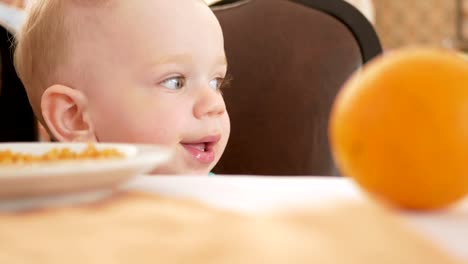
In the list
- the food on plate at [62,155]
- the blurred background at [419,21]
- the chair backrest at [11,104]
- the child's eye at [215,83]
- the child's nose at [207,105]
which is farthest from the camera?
the blurred background at [419,21]

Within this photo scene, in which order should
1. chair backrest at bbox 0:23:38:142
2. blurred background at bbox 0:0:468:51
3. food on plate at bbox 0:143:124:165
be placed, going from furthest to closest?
blurred background at bbox 0:0:468:51 → chair backrest at bbox 0:23:38:142 → food on plate at bbox 0:143:124:165

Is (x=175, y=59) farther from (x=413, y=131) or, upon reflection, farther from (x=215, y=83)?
(x=413, y=131)

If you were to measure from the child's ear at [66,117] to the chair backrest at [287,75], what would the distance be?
408 millimetres

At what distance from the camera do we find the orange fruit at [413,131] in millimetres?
381

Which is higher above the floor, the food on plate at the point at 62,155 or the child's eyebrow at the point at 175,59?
the child's eyebrow at the point at 175,59

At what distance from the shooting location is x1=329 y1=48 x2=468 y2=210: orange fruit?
0.38 meters

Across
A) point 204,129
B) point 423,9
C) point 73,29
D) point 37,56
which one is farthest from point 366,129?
point 423,9

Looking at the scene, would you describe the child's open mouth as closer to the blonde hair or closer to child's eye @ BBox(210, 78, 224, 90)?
child's eye @ BBox(210, 78, 224, 90)

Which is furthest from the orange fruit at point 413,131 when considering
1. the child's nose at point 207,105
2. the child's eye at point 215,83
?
the child's eye at point 215,83

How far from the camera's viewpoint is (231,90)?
1.53 meters

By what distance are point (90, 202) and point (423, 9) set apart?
239 inches

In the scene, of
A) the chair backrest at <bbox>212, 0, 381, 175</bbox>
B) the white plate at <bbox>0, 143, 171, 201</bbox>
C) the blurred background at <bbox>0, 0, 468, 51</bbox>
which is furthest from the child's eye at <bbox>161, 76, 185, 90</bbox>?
the blurred background at <bbox>0, 0, 468, 51</bbox>

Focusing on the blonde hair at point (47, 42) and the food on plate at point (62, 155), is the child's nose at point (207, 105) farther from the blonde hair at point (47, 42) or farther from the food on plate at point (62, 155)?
the food on plate at point (62, 155)

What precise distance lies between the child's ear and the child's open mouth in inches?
8.6
